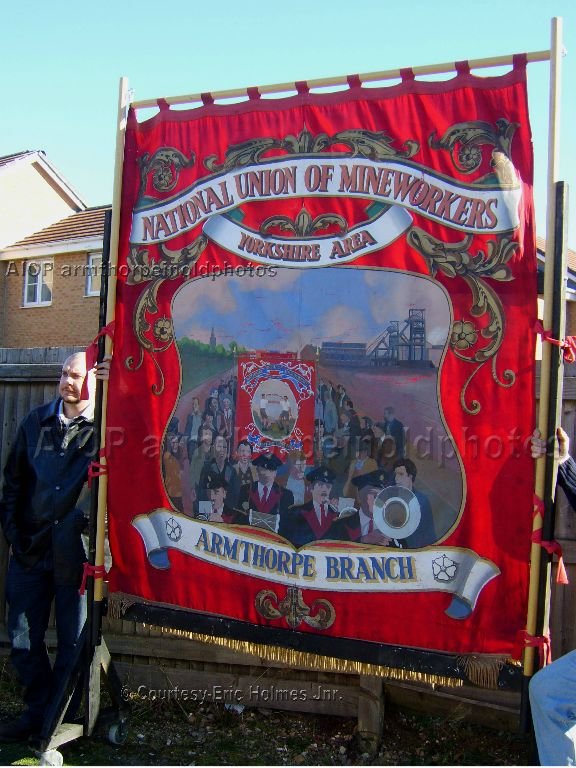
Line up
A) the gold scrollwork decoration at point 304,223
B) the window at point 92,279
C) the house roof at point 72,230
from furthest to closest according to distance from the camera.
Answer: the house roof at point 72,230 → the window at point 92,279 → the gold scrollwork decoration at point 304,223

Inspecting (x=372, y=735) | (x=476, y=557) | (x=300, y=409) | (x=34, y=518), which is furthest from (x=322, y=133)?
(x=372, y=735)

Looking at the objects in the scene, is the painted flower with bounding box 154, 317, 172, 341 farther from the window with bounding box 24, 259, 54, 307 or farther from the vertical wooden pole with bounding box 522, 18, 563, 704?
the window with bounding box 24, 259, 54, 307

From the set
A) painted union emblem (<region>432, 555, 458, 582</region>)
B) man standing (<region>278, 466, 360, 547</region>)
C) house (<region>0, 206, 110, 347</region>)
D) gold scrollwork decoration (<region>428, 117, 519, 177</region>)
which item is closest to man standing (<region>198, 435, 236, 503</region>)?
man standing (<region>278, 466, 360, 547</region>)

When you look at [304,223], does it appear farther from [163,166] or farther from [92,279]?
[92,279]

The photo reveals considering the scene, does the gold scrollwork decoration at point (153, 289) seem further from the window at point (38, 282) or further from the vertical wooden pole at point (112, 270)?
the window at point (38, 282)

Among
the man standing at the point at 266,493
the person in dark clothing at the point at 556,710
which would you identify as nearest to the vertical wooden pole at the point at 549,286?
the person in dark clothing at the point at 556,710

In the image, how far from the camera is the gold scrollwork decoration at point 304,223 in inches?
141

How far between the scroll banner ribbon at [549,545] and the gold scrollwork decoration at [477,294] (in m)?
0.49

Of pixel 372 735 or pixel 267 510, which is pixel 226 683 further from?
pixel 267 510

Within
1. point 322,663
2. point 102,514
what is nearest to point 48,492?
point 102,514

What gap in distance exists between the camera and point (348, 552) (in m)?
3.54

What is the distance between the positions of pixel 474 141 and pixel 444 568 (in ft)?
6.32

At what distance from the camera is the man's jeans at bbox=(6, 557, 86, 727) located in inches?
164

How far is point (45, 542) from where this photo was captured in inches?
165
